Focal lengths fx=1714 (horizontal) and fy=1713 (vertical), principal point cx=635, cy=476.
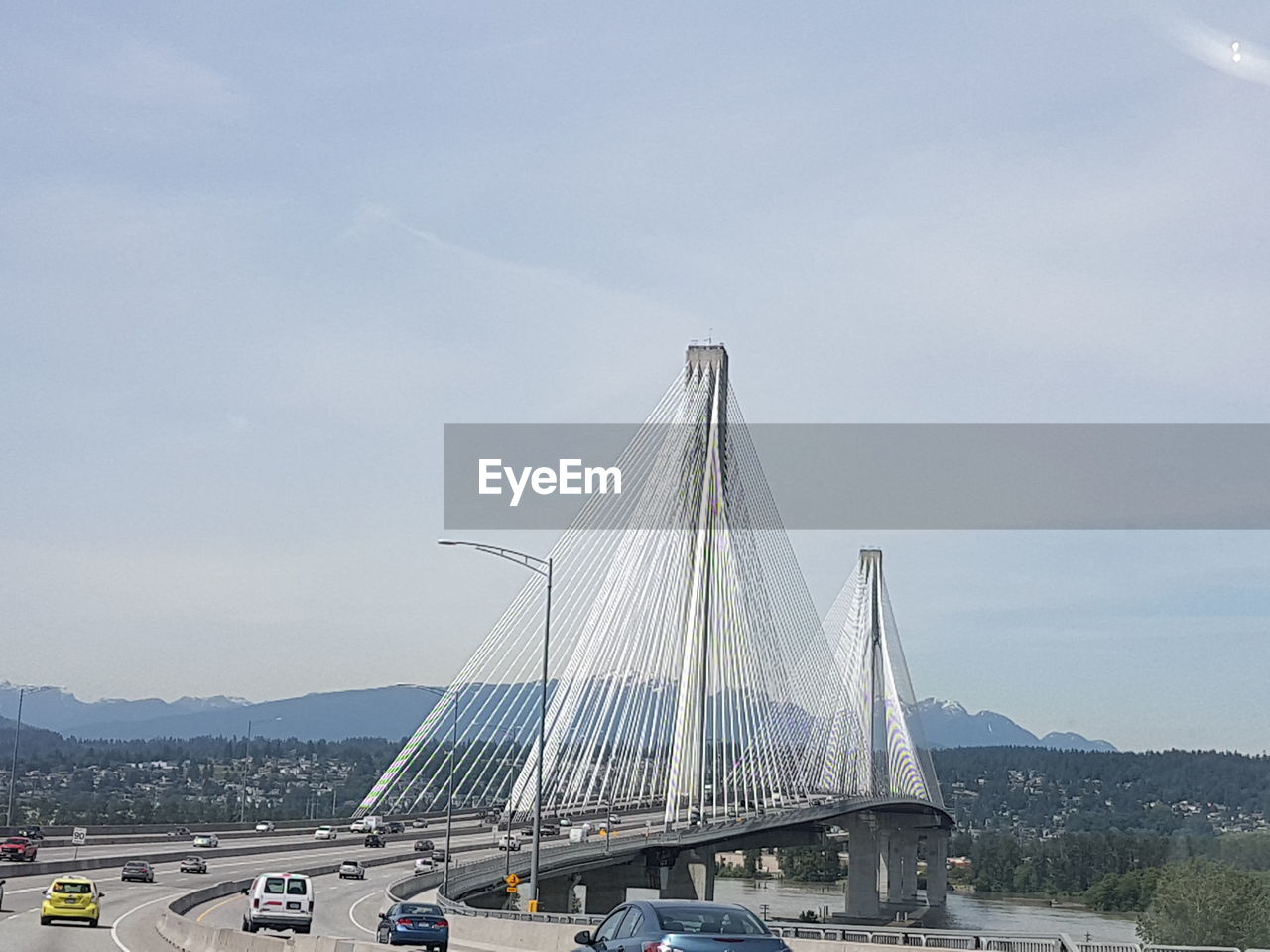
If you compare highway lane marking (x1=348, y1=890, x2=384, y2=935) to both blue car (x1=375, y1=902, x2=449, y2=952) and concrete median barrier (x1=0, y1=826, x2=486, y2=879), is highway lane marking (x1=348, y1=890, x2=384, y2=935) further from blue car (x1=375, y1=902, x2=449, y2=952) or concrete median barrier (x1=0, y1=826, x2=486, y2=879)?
concrete median barrier (x1=0, y1=826, x2=486, y2=879)

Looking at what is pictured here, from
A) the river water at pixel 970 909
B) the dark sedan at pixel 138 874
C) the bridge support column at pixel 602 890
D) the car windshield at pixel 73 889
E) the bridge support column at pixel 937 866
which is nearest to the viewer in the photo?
the car windshield at pixel 73 889

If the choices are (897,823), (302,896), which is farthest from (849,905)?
(302,896)

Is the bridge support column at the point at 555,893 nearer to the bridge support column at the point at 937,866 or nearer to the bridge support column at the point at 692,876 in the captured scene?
the bridge support column at the point at 692,876

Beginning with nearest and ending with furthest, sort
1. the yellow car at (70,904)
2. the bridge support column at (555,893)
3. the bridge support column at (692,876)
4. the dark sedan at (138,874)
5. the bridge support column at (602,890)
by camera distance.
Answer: the yellow car at (70,904)
the bridge support column at (555,893)
the dark sedan at (138,874)
the bridge support column at (602,890)
the bridge support column at (692,876)

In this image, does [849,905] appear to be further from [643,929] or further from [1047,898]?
Answer: [643,929]

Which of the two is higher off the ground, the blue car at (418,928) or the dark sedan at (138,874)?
the dark sedan at (138,874)

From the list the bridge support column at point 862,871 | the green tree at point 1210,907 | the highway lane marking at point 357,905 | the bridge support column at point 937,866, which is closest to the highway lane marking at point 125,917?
the highway lane marking at point 357,905

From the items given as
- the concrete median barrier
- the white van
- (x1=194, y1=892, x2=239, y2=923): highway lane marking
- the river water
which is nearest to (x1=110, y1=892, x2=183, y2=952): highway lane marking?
(x1=194, y1=892, x2=239, y2=923): highway lane marking
